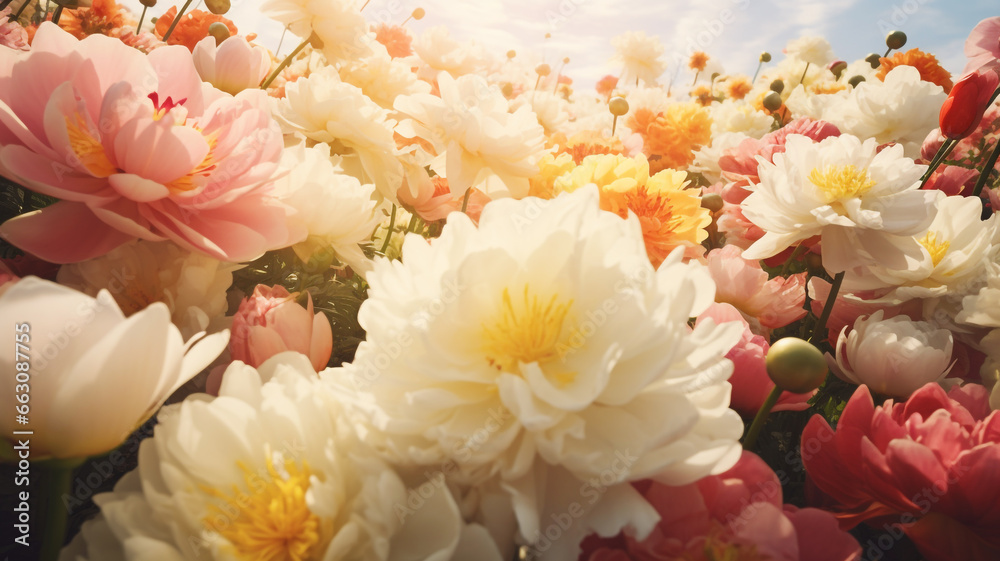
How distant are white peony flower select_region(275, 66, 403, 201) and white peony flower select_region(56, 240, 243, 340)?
301 millimetres

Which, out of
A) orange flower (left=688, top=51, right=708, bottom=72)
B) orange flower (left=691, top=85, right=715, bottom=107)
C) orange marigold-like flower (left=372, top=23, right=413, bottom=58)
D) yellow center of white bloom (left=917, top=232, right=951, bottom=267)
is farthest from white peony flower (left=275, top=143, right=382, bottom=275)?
orange flower (left=688, top=51, right=708, bottom=72)

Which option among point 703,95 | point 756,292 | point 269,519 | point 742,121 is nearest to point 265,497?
point 269,519

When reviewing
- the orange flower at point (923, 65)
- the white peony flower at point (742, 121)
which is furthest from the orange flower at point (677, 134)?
the orange flower at point (923, 65)

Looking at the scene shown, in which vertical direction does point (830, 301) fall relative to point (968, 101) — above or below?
below

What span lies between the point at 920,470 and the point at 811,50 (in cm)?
333

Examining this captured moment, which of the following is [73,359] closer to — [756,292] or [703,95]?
[756,292]

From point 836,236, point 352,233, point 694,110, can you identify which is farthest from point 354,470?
point 694,110

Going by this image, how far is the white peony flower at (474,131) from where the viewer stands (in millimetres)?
765

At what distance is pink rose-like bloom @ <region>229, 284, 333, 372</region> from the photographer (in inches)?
18.9

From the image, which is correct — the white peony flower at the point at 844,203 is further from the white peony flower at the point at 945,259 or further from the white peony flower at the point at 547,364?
the white peony flower at the point at 547,364

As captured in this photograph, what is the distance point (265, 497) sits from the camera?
14.0 inches

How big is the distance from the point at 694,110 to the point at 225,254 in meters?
1.60

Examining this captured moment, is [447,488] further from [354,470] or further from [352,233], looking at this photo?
[352,233]

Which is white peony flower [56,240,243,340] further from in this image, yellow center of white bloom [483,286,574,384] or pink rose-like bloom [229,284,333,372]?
yellow center of white bloom [483,286,574,384]
